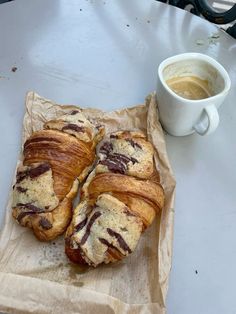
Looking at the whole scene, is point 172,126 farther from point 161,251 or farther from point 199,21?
point 199,21

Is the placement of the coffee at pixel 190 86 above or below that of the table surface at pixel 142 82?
above

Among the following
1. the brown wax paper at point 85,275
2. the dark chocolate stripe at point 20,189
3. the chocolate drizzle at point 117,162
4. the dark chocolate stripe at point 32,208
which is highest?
the chocolate drizzle at point 117,162

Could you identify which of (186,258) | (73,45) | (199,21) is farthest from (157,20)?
(186,258)

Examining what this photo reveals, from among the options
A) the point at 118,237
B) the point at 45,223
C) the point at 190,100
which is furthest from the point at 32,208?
the point at 190,100

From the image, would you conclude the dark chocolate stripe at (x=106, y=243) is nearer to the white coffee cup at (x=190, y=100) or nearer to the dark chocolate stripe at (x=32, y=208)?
the dark chocolate stripe at (x=32, y=208)

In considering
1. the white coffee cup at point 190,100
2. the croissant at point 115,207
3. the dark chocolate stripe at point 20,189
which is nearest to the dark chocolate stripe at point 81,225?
the croissant at point 115,207

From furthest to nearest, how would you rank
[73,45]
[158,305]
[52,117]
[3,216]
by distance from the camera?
[73,45] < [52,117] < [3,216] < [158,305]
